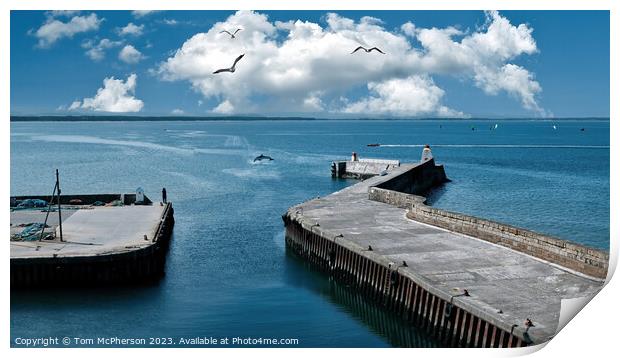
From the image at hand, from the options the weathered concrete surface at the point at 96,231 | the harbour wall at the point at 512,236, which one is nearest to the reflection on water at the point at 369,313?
the harbour wall at the point at 512,236

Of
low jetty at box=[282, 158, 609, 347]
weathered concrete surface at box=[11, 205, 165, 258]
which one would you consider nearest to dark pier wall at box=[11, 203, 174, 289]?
weathered concrete surface at box=[11, 205, 165, 258]

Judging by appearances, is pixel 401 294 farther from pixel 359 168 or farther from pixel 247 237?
pixel 359 168

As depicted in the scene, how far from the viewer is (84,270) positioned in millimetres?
26359

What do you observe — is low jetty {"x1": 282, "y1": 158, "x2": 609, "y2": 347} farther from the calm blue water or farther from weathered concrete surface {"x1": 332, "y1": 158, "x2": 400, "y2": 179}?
weathered concrete surface {"x1": 332, "y1": 158, "x2": 400, "y2": 179}

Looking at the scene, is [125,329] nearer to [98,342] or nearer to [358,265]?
[98,342]

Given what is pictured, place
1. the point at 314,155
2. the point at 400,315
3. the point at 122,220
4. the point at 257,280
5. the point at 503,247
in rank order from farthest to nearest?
the point at 314,155 < the point at 122,220 < the point at 257,280 < the point at 503,247 < the point at 400,315

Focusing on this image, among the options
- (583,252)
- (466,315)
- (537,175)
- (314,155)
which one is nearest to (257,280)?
(466,315)

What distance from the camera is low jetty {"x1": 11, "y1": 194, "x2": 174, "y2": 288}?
85.2 ft

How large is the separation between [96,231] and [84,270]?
5932 millimetres

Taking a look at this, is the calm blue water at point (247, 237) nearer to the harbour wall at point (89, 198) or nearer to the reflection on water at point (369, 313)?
the reflection on water at point (369, 313)

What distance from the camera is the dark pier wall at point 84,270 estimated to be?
25.8 m

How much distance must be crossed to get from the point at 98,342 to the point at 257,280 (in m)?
9.38

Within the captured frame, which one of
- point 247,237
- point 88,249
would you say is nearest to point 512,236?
point 247,237

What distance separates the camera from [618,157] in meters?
19.0
